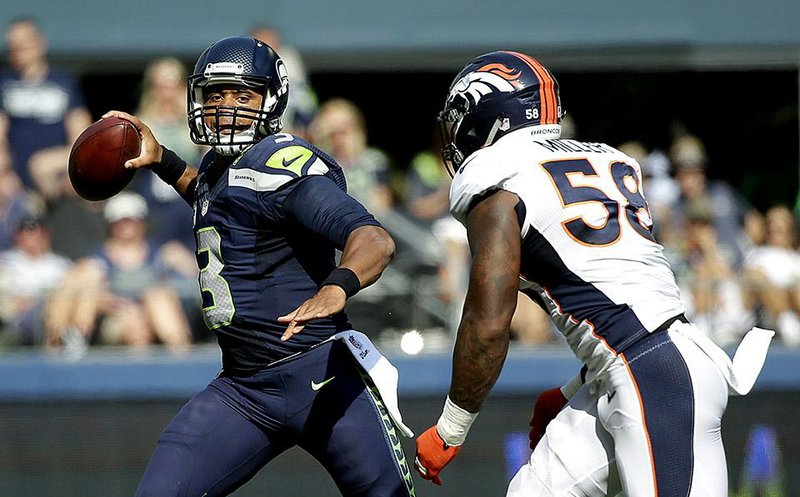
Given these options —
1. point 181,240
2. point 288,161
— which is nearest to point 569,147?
point 288,161

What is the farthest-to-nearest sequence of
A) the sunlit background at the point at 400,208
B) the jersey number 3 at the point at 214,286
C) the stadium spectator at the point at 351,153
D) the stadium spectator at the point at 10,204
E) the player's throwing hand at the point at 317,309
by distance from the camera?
the stadium spectator at the point at 351,153
the stadium spectator at the point at 10,204
the sunlit background at the point at 400,208
the jersey number 3 at the point at 214,286
the player's throwing hand at the point at 317,309

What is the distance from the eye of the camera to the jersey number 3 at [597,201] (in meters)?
3.43

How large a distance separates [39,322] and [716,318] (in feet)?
14.7

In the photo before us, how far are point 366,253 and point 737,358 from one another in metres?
1.08

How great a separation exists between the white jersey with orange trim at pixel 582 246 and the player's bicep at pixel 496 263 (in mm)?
64

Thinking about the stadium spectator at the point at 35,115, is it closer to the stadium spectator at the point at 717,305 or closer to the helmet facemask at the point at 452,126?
the stadium spectator at the point at 717,305

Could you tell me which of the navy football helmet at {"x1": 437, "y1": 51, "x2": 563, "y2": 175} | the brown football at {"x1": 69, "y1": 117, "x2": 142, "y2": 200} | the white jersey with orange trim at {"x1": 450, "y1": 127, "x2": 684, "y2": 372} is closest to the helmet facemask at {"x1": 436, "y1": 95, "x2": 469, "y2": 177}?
the navy football helmet at {"x1": 437, "y1": 51, "x2": 563, "y2": 175}

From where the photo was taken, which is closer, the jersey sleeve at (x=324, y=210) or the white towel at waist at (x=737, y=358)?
the white towel at waist at (x=737, y=358)

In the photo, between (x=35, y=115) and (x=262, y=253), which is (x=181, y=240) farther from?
(x=262, y=253)

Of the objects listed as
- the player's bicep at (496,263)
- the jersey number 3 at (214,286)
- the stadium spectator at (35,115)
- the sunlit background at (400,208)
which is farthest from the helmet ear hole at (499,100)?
the stadium spectator at (35,115)

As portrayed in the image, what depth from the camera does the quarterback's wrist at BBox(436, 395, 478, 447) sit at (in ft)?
11.2

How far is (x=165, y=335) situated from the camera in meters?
8.23

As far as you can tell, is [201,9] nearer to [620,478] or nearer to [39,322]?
[39,322]

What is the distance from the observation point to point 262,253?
385cm
